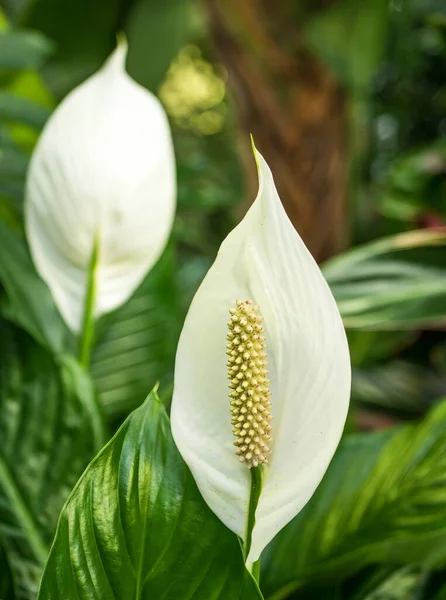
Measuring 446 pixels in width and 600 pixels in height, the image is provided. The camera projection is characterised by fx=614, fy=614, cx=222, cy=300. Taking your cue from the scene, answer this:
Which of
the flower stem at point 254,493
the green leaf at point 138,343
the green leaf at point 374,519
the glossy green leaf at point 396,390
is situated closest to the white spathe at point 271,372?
the flower stem at point 254,493

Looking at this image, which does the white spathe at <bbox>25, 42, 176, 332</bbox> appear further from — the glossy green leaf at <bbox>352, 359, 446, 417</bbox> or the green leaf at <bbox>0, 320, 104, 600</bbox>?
the glossy green leaf at <bbox>352, 359, 446, 417</bbox>

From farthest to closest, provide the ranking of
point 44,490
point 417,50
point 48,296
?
point 417,50, point 48,296, point 44,490

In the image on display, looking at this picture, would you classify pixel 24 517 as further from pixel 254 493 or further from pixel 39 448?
pixel 254 493

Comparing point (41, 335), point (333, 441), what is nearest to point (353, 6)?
point (41, 335)

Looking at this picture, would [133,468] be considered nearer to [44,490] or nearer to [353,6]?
[44,490]

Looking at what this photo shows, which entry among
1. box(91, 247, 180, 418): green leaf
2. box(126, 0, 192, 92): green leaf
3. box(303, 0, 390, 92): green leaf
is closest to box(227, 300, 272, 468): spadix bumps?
box(91, 247, 180, 418): green leaf

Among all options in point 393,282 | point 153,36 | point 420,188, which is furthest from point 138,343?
point 153,36

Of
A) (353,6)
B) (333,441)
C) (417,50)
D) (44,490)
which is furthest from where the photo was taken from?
(417,50)

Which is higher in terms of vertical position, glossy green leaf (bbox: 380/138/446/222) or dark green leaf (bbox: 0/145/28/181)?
dark green leaf (bbox: 0/145/28/181)
